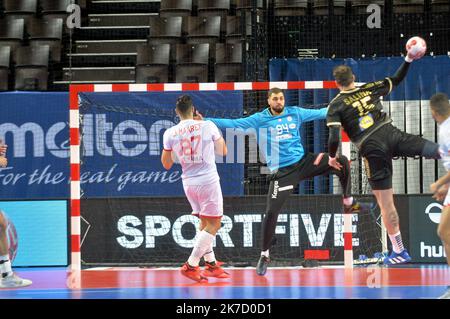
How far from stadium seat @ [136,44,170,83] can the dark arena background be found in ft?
0.11

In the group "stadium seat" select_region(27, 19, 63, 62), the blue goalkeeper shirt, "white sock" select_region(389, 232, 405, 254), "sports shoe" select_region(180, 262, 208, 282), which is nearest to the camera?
"white sock" select_region(389, 232, 405, 254)

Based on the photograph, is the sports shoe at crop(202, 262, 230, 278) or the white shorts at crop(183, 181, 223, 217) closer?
the white shorts at crop(183, 181, 223, 217)

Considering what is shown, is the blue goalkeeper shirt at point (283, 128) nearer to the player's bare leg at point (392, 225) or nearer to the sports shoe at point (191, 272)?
the player's bare leg at point (392, 225)

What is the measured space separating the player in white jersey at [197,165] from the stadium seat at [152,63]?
6289 mm

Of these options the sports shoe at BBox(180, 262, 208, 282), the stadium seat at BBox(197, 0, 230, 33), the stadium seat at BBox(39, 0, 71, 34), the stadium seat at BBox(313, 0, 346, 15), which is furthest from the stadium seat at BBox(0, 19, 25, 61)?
the sports shoe at BBox(180, 262, 208, 282)

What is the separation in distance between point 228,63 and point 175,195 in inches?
136

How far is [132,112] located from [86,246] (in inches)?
97.9

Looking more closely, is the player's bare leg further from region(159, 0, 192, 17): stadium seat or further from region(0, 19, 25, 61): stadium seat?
region(0, 19, 25, 61): stadium seat

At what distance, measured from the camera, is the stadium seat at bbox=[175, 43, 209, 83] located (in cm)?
1830

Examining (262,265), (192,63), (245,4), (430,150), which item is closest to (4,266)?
(262,265)

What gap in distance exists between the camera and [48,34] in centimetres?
2002

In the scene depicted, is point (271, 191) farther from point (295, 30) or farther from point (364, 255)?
point (295, 30)
